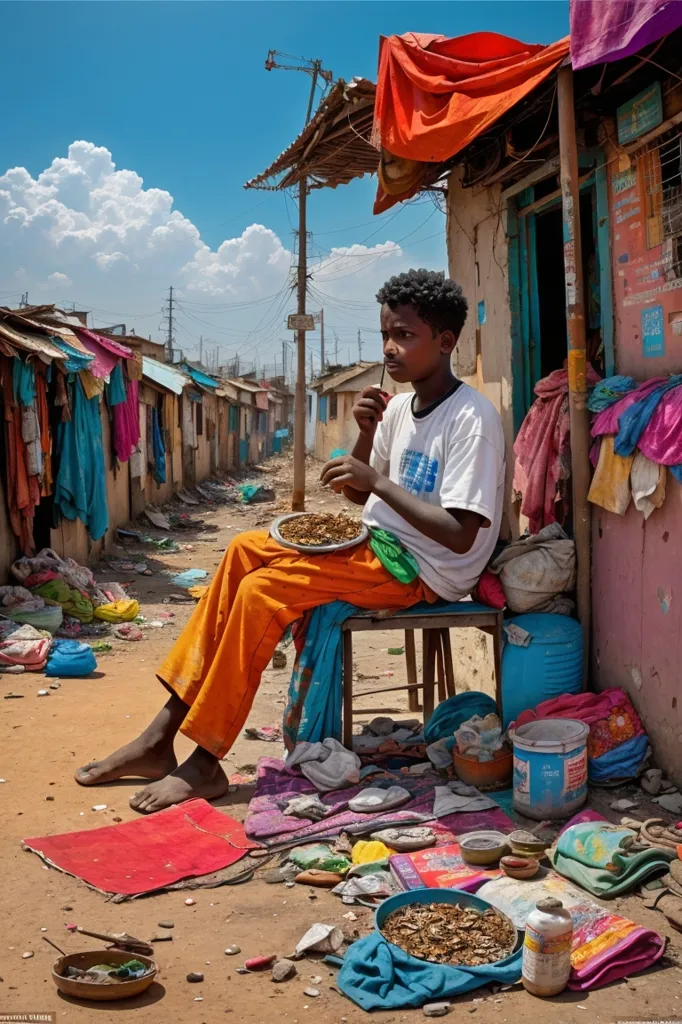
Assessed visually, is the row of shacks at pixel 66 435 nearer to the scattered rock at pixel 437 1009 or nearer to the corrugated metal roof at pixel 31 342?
the corrugated metal roof at pixel 31 342

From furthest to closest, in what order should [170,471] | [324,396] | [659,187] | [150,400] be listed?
[324,396]
[170,471]
[150,400]
[659,187]

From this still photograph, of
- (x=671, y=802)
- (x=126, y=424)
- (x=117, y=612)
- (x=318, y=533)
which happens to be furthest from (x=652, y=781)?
(x=126, y=424)

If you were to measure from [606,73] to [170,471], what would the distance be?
16.9 metres

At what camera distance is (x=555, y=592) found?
3998 millimetres

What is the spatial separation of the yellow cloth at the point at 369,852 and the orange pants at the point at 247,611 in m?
0.74

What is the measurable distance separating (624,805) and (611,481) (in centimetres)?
131

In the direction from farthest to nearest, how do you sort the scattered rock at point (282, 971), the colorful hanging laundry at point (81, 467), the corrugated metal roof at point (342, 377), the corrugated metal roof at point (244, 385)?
the corrugated metal roof at point (244, 385) → the corrugated metal roof at point (342, 377) → the colorful hanging laundry at point (81, 467) → the scattered rock at point (282, 971)

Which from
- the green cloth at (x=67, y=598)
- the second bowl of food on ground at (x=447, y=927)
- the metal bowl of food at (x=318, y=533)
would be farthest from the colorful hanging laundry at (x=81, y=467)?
the second bowl of food on ground at (x=447, y=927)

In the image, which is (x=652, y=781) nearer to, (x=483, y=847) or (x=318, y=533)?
(x=483, y=847)

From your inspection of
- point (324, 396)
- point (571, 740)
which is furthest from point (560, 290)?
point (324, 396)

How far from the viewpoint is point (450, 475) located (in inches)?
145

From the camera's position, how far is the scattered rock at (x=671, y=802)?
3.38 meters

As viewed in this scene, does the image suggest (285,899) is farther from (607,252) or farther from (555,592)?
(607,252)

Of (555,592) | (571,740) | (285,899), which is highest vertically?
(555,592)
